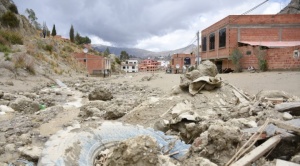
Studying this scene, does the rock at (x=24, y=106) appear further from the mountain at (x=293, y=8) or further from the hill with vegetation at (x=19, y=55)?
the mountain at (x=293, y=8)

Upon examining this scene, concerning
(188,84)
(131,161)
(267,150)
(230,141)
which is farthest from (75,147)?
(188,84)

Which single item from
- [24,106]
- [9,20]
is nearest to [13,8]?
[9,20]

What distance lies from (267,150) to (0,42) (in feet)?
67.3

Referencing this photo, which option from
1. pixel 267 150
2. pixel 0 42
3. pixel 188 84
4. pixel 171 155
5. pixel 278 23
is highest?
pixel 278 23

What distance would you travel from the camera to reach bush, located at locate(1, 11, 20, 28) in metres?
27.6

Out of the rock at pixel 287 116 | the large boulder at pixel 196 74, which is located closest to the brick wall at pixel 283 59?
the large boulder at pixel 196 74

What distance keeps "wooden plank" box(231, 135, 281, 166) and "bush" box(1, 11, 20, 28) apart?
3219 centimetres

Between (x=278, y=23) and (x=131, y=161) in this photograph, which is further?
(x=278, y=23)

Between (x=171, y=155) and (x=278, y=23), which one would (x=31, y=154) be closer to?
(x=171, y=155)

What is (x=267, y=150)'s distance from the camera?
239 cm

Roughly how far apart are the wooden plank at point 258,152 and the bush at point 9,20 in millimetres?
32187

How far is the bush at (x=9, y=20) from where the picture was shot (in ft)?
90.5

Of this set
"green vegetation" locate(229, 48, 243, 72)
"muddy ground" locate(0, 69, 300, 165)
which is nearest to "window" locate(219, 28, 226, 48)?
"green vegetation" locate(229, 48, 243, 72)

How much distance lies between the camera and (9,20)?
28312 mm
